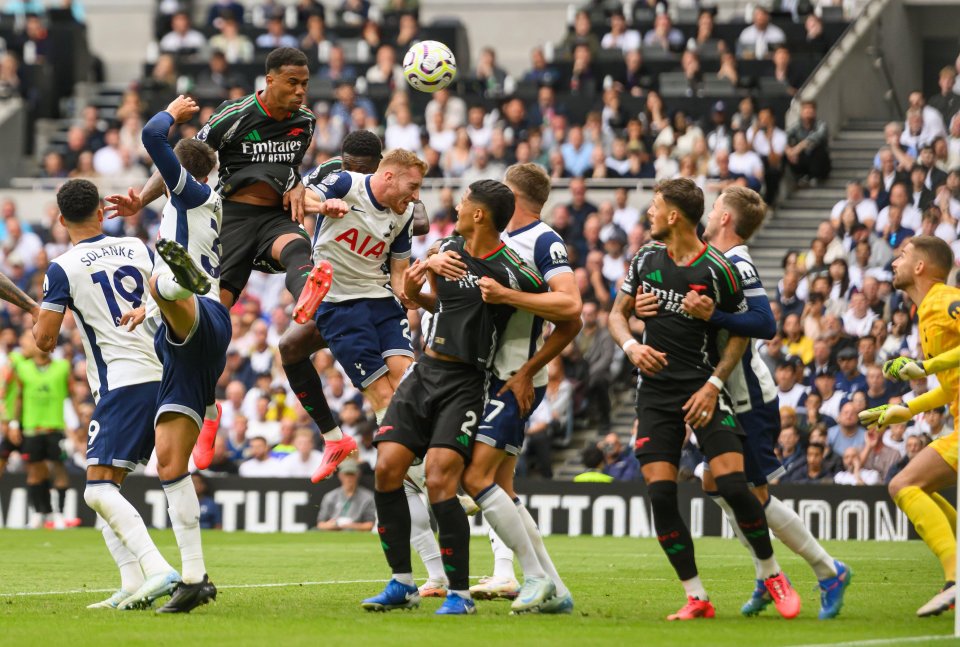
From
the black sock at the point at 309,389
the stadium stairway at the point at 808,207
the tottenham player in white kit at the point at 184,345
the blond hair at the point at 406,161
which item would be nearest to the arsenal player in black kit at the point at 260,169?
the black sock at the point at 309,389

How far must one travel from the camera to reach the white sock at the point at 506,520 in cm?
909

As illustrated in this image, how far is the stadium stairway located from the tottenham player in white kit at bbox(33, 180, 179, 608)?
1361cm

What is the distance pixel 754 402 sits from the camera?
9.76 m

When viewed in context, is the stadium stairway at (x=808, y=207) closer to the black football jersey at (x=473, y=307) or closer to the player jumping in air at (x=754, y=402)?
the player jumping in air at (x=754, y=402)

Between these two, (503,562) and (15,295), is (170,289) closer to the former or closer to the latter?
(15,295)

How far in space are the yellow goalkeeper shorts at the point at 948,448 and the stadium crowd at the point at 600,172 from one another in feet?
27.2

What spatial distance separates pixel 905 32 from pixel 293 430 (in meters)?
12.9

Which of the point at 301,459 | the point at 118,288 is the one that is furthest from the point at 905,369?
the point at 301,459

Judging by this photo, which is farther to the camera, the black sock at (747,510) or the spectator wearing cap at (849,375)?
the spectator wearing cap at (849,375)

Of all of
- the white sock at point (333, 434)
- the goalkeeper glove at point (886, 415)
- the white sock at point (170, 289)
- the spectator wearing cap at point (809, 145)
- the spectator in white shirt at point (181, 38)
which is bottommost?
the white sock at point (333, 434)

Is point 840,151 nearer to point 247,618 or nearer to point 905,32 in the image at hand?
point 905,32

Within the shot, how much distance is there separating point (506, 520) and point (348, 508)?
36.2 feet

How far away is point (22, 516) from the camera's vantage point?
21.0 meters

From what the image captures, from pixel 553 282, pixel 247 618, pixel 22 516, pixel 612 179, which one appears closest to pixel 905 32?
pixel 612 179
